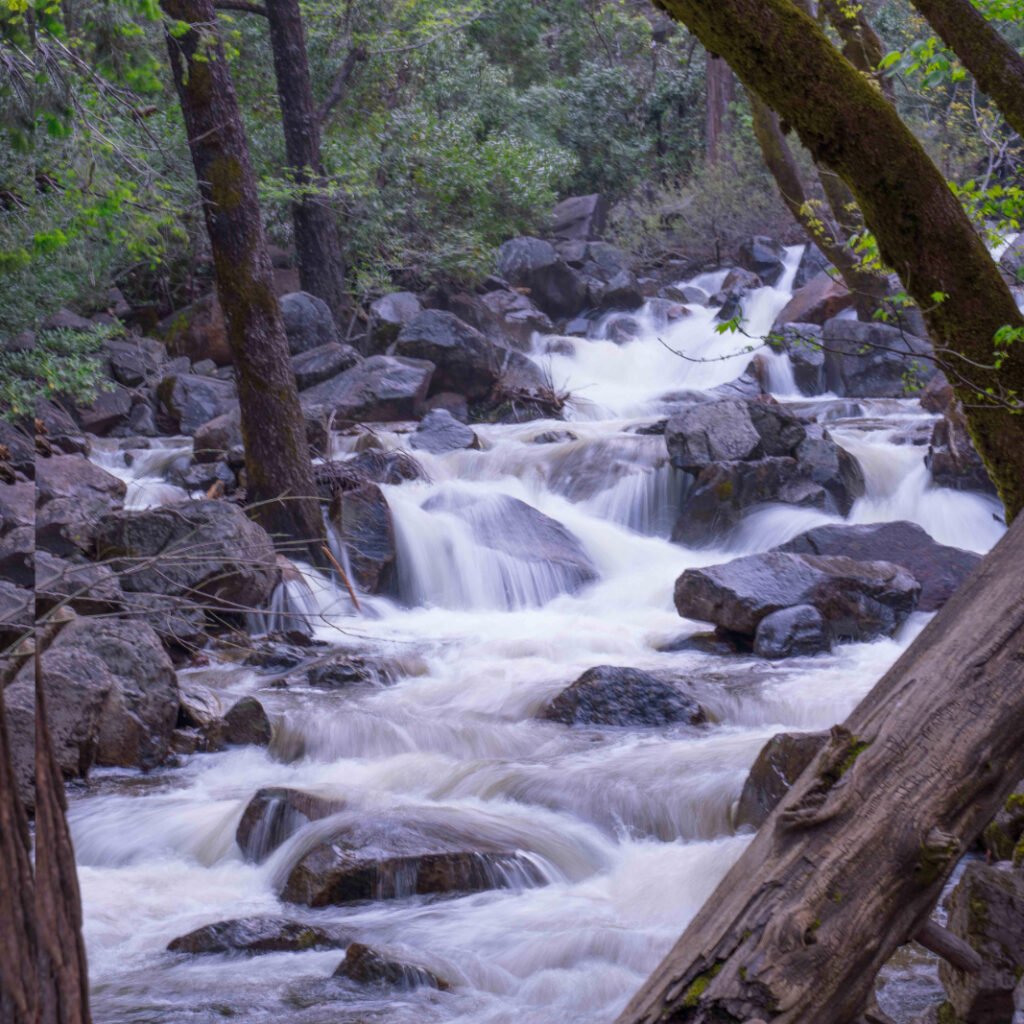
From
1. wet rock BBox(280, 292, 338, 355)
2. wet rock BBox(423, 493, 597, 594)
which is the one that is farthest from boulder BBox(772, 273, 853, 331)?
wet rock BBox(423, 493, 597, 594)

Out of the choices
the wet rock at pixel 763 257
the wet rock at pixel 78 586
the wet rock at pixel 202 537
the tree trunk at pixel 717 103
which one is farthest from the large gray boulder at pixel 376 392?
the tree trunk at pixel 717 103

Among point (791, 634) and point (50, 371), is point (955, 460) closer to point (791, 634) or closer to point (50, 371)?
point (791, 634)

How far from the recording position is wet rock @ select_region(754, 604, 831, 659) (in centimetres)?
861

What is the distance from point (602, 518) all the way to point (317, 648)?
4351mm

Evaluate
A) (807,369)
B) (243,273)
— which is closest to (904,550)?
(243,273)

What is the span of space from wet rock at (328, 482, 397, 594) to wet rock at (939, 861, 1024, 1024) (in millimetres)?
7983

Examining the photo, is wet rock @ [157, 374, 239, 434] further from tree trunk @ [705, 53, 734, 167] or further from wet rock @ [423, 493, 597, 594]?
tree trunk @ [705, 53, 734, 167]

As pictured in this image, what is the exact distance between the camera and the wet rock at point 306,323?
16469 millimetres

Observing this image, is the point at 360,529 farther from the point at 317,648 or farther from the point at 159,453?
the point at 159,453

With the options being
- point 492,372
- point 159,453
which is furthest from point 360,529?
point 492,372

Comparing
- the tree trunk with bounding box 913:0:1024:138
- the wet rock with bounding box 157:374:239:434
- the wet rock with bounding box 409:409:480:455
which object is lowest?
the wet rock with bounding box 409:409:480:455

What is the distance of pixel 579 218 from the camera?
24.8 m

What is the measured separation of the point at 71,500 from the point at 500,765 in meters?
5.43

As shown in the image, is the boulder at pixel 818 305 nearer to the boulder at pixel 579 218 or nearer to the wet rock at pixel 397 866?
the boulder at pixel 579 218
